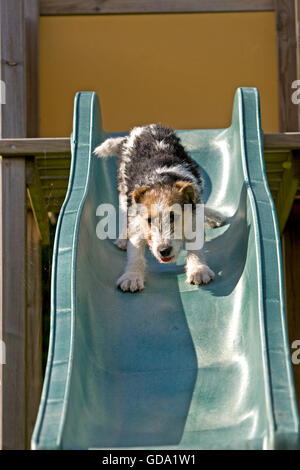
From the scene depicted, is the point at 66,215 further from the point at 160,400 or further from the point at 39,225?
the point at 39,225

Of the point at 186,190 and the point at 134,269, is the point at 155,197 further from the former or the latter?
the point at 134,269

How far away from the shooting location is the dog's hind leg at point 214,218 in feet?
18.4

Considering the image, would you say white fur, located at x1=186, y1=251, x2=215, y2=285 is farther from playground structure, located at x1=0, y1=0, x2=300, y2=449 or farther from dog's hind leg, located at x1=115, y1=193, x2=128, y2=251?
playground structure, located at x1=0, y1=0, x2=300, y2=449

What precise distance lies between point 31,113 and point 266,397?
491 cm

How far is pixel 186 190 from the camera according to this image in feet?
16.4

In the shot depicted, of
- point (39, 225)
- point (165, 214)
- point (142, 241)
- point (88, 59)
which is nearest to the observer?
point (165, 214)

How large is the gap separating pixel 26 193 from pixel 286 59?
3.23 m

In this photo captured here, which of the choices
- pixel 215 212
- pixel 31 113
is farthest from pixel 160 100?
pixel 215 212

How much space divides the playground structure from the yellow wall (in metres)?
0.46

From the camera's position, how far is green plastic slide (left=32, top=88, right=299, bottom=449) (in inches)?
147

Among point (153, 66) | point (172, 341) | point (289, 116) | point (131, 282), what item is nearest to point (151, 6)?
point (153, 66)

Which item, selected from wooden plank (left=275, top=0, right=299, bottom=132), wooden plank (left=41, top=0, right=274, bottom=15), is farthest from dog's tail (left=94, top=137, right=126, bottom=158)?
wooden plank (left=41, top=0, right=274, bottom=15)

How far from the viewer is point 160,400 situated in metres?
4.15

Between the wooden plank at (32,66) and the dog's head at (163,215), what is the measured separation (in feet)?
9.73
